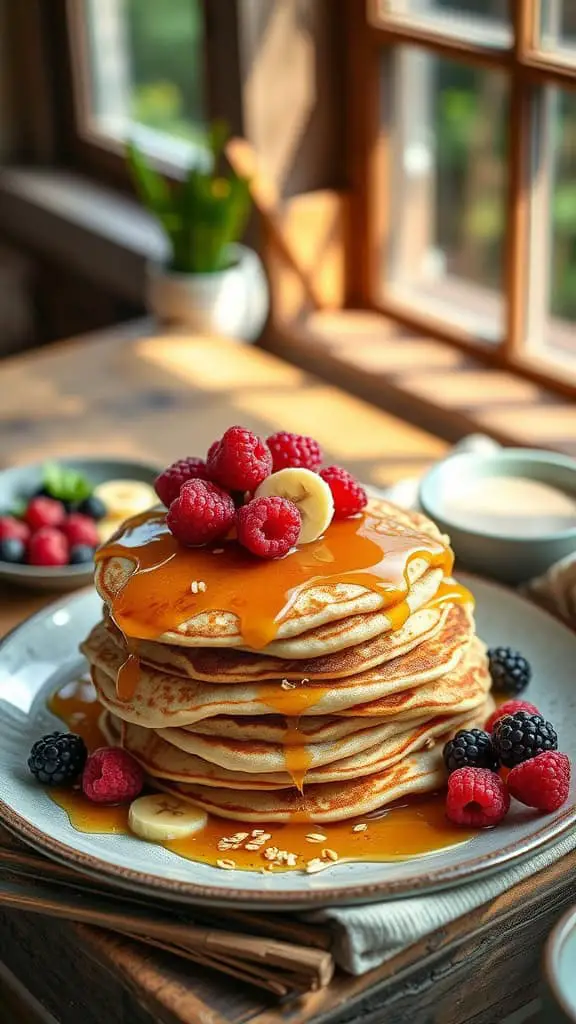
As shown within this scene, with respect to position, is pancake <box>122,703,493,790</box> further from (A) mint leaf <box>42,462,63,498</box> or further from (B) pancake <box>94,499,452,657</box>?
(A) mint leaf <box>42,462,63,498</box>

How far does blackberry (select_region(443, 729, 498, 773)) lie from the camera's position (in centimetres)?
135

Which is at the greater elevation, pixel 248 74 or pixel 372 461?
pixel 248 74

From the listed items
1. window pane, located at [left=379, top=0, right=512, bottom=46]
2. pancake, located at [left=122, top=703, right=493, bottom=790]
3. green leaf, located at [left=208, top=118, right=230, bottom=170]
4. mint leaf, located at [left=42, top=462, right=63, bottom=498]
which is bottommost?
mint leaf, located at [left=42, top=462, right=63, bottom=498]

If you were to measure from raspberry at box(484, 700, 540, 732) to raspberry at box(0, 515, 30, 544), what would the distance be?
713mm

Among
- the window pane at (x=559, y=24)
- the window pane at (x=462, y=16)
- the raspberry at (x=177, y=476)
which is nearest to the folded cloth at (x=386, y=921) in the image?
the raspberry at (x=177, y=476)

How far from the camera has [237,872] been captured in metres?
1.27

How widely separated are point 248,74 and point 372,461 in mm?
911

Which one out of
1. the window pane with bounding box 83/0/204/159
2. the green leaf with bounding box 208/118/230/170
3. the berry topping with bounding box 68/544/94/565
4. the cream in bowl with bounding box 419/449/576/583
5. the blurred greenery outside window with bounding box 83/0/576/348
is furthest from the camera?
the window pane with bounding box 83/0/204/159

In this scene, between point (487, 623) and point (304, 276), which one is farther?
point (304, 276)

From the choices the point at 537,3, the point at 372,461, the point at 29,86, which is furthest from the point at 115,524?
the point at 29,86

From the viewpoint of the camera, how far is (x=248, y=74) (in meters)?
2.63

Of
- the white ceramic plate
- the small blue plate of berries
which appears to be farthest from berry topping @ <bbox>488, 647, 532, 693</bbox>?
the small blue plate of berries

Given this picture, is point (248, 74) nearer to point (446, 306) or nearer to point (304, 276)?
point (304, 276)

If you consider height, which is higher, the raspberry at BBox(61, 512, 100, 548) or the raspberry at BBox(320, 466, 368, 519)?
the raspberry at BBox(320, 466, 368, 519)
